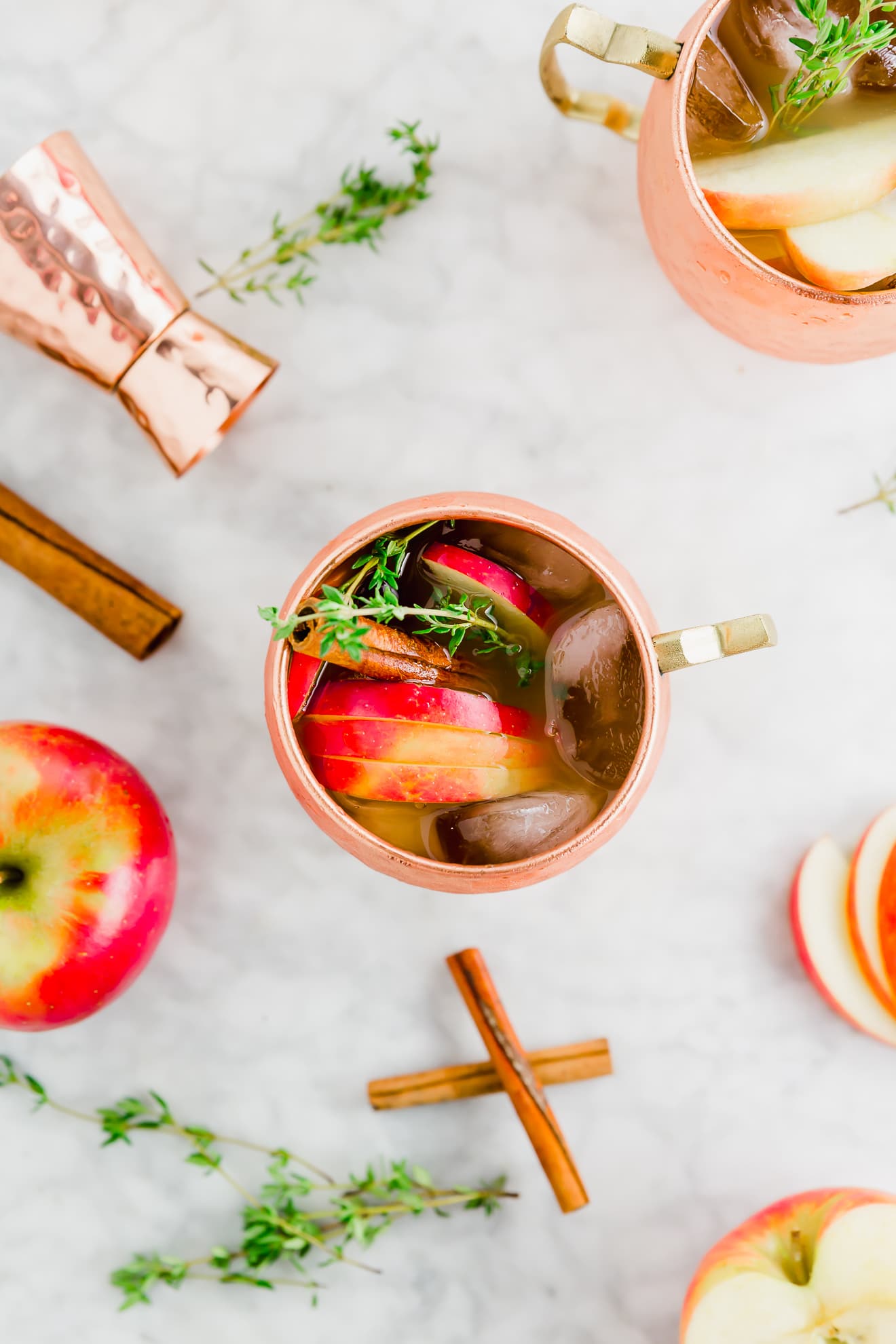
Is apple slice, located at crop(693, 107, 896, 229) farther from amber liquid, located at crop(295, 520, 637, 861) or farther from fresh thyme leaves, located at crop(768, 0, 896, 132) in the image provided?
amber liquid, located at crop(295, 520, 637, 861)

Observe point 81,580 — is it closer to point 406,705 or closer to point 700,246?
point 406,705

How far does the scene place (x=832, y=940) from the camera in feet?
3.03

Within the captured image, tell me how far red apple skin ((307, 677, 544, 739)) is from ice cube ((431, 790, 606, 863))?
53 mm

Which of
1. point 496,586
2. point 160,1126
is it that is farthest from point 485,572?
point 160,1126

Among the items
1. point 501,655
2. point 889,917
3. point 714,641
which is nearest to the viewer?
point 714,641

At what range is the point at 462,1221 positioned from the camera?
945 millimetres

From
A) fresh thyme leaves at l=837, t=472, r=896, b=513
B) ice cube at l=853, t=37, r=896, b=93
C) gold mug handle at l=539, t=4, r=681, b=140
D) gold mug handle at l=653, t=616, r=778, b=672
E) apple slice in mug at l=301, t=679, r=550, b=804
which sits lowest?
fresh thyme leaves at l=837, t=472, r=896, b=513

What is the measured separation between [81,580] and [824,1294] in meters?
0.82

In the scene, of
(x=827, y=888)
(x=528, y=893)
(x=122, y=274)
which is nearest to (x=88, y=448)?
(x=122, y=274)

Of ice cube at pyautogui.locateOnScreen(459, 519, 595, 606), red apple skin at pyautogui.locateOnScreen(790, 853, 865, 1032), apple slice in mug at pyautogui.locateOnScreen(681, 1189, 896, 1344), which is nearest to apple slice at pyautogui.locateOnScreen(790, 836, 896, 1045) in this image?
red apple skin at pyautogui.locateOnScreen(790, 853, 865, 1032)

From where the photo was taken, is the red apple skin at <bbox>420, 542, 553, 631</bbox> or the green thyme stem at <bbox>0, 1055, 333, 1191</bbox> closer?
the red apple skin at <bbox>420, 542, 553, 631</bbox>

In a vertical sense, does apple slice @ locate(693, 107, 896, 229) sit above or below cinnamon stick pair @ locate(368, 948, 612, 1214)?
above

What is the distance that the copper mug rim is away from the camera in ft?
2.21

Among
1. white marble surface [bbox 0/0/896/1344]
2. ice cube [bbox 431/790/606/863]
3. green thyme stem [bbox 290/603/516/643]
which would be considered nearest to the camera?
green thyme stem [bbox 290/603/516/643]
